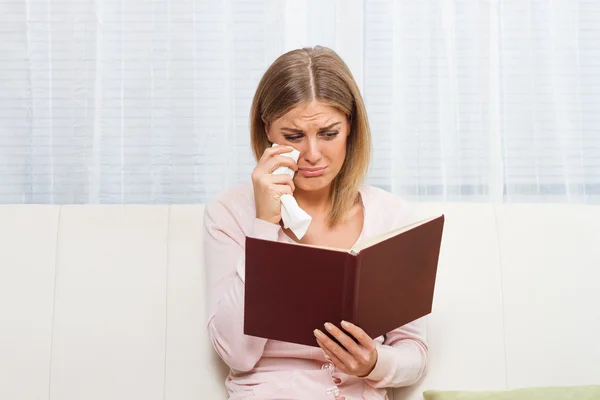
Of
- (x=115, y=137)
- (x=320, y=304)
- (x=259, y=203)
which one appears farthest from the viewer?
(x=115, y=137)

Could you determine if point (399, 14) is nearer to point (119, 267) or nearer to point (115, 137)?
point (115, 137)

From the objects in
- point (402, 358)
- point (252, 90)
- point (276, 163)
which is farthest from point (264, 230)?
point (252, 90)

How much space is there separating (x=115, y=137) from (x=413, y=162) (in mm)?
884

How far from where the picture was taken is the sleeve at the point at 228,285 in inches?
59.5

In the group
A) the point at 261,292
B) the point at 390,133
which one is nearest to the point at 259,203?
the point at 261,292

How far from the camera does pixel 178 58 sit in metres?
2.25

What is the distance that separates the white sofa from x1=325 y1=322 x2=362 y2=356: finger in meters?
0.32

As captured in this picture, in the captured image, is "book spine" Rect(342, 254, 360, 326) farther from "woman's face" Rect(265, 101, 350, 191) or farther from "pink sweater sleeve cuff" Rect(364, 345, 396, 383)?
"woman's face" Rect(265, 101, 350, 191)

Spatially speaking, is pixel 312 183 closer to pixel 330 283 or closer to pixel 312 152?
pixel 312 152

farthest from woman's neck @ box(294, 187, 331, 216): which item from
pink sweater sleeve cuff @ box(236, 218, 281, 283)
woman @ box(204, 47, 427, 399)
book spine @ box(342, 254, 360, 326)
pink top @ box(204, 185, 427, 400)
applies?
book spine @ box(342, 254, 360, 326)

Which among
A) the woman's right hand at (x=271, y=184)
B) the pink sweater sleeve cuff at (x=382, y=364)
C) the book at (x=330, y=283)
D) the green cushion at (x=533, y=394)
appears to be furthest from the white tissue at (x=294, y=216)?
the green cushion at (x=533, y=394)

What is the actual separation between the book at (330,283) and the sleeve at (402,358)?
106 mm

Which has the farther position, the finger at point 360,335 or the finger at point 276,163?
the finger at point 276,163

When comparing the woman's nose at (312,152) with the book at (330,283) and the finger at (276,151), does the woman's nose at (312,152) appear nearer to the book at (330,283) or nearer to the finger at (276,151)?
the finger at (276,151)
